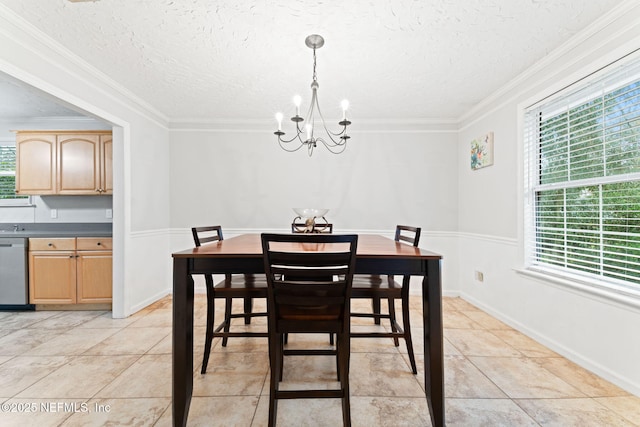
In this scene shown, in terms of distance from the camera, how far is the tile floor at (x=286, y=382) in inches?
59.9

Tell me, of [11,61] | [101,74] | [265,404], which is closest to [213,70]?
[101,74]

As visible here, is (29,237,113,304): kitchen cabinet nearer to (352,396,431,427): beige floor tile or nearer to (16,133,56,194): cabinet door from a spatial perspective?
(16,133,56,194): cabinet door

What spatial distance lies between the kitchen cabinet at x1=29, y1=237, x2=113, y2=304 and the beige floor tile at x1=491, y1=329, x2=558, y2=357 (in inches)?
152

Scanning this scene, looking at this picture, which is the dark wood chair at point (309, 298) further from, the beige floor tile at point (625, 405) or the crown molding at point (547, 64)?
the crown molding at point (547, 64)

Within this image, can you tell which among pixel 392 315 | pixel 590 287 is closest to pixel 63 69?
pixel 392 315

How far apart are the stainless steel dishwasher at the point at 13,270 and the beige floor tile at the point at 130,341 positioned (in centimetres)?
143

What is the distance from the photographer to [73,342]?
242 cm

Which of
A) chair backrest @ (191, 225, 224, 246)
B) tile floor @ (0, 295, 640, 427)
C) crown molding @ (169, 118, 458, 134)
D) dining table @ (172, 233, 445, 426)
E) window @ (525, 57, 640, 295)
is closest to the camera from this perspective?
dining table @ (172, 233, 445, 426)

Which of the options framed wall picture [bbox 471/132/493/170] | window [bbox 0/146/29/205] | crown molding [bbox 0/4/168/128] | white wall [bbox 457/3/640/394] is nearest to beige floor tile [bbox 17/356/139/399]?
crown molding [bbox 0/4/168/128]

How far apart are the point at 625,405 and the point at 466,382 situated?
2.59 feet

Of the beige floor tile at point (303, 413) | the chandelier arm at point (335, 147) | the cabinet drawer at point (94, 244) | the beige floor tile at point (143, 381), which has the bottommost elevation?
the beige floor tile at point (143, 381)

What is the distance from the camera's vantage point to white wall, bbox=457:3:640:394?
1.80 m

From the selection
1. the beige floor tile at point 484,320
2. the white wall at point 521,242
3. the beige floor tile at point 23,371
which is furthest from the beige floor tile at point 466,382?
the beige floor tile at point 23,371

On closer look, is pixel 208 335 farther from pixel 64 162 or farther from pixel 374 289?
pixel 64 162
